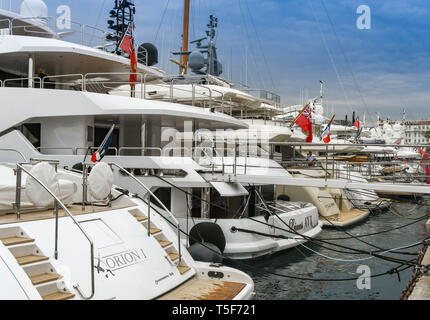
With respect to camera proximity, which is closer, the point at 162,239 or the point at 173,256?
the point at 173,256

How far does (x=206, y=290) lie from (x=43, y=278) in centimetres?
272

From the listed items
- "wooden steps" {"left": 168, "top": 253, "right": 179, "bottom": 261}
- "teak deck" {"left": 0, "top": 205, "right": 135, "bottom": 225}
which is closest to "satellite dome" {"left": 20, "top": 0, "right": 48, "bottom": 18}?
"teak deck" {"left": 0, "top": 205, "right": 135, "bottom": 225}

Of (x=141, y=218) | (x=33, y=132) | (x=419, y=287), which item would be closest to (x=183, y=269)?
(x=141, y=218)

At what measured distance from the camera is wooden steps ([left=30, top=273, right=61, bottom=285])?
17.3ft

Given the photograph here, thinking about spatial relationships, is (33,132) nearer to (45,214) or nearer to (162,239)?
(45,214)

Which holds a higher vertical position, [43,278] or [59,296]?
[43,278]

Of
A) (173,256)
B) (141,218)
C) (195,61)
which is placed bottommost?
(173,256)

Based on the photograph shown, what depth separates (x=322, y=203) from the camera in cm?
2130

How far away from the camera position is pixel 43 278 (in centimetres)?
539

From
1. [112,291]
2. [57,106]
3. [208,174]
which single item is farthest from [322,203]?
[112,291]

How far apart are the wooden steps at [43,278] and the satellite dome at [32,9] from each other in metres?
16.2

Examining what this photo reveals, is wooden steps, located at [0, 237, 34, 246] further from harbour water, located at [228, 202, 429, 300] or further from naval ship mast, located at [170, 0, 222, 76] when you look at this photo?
naval ship mast, located at [170, 0, 222, 76]

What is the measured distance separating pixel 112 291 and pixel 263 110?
26704 millimetres

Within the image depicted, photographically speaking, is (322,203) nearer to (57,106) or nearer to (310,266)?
(310,266)
